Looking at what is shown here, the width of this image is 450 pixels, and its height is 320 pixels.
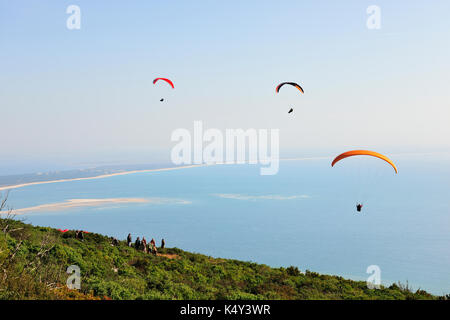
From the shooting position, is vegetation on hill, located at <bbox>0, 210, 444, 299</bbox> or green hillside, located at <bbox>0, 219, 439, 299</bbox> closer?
vegetation on hill, located at <bbox>0, 210, 444, 299</bbox>

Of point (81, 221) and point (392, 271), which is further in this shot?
point (81, 221)

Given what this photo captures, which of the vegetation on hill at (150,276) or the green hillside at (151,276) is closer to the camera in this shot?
the vegetation on hill at (150,276)

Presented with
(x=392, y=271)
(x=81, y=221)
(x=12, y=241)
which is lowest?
(x=392, y=271)

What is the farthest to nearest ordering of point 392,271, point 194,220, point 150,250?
1. point 194,220
2. point 392,271
3. point 150,250
